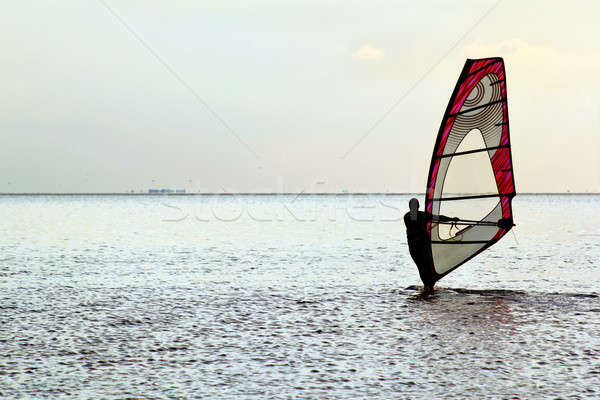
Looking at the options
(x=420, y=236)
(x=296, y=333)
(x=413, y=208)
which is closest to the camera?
(x=296, y=333)

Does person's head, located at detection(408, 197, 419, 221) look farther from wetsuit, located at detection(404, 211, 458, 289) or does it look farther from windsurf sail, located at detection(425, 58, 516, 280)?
windsurf sail, located at detection(425, 58, 516, 280)

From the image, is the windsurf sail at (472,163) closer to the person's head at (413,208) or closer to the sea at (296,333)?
the person's head at (413,208)

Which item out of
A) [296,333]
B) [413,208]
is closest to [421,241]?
[413,208]

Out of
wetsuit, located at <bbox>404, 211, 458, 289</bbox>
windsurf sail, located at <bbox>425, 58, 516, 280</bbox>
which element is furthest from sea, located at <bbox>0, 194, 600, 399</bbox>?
windsurf sail, located at <bbox>425, 58, 516, 280</bbox>

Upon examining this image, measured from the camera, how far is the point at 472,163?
44.4 ft

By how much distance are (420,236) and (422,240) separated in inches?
3.8

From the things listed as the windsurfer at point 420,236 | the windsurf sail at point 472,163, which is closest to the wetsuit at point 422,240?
the windsurfer at point 420,236

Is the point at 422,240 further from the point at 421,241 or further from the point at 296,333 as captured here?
the point at 296,333

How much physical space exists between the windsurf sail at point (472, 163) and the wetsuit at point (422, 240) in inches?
6.9

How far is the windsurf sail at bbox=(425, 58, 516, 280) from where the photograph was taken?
43.0 feet

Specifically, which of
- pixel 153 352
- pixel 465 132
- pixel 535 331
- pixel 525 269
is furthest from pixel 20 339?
pixel 525 269

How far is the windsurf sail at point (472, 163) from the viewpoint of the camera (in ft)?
43.0

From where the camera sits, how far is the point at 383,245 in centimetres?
2972

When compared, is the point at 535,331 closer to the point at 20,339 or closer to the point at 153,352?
the point at 153,352
